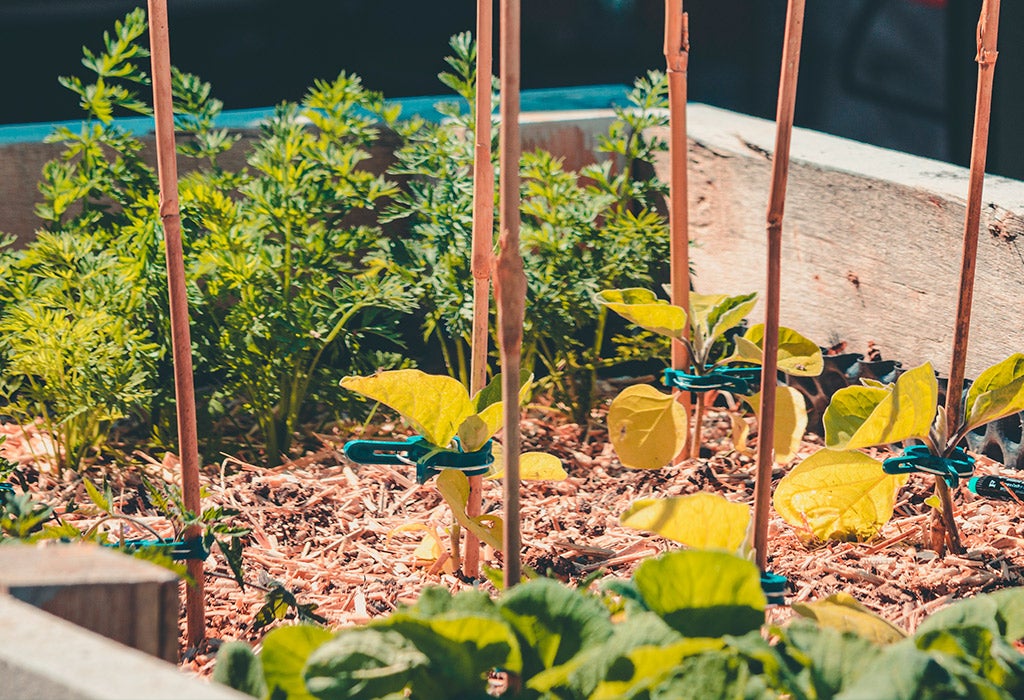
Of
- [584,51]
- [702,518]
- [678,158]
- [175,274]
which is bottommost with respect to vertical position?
[702,518]

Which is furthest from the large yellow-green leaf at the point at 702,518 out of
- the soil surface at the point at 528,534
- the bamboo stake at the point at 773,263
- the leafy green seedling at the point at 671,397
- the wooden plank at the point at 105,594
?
the leafy green seedling at the point at 671,397

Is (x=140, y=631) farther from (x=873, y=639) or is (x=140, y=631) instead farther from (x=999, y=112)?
(x=999, y=112)

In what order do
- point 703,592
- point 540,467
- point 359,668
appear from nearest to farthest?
1. point 359,668
2. point 703,592
3. point 540,467

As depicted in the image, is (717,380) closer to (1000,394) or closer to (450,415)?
(1000,394)

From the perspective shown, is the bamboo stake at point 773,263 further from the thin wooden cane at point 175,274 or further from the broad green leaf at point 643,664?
the thin wooden cane at point 175,274

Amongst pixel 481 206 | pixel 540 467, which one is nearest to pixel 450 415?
pixel 540 467

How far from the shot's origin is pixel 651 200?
2850 mm

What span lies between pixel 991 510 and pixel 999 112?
3.13 meters

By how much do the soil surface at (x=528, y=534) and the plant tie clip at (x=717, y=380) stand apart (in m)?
0.19

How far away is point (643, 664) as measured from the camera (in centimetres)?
102

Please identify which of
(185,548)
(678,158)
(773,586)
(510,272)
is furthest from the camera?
(678,158)

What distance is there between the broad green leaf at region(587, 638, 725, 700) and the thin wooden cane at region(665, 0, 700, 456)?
3.86 ft

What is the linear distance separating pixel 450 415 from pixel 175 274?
1.46 ft

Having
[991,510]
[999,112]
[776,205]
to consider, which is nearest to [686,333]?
[991,510]
